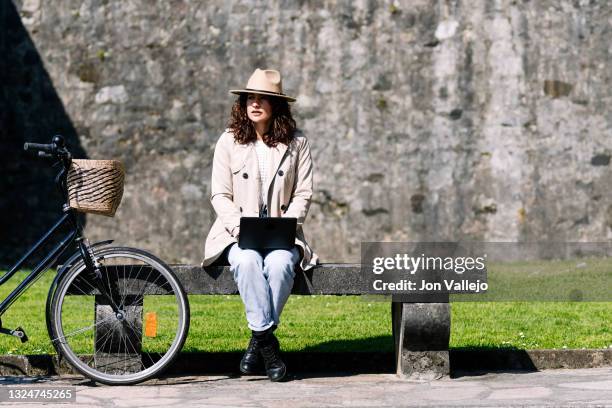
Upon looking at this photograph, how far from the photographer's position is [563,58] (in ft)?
39.3

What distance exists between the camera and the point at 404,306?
5.73 m

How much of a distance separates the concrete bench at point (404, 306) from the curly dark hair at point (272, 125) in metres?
0.69

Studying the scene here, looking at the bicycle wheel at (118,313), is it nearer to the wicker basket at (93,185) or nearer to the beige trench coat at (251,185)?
the wicker basket at (93,185)

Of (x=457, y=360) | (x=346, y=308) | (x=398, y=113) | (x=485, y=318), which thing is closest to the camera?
(x=457, y=360)

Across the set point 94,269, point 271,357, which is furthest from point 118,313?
point 271,357

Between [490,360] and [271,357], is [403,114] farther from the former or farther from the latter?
[271,357]

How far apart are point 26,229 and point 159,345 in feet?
19.8

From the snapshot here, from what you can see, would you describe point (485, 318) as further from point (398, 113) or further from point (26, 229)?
point (26, 229)

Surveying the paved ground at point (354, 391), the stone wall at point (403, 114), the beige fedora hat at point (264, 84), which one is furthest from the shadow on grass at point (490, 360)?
the stone wall at point (403, 114)

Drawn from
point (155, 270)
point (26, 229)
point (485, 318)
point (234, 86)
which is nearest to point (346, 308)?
point (485, 318)

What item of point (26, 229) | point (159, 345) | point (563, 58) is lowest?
point (159, 345)

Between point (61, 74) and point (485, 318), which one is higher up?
point (61, 74)

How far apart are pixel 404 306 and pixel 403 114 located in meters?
6.41

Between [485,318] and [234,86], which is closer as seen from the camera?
[485,318]
